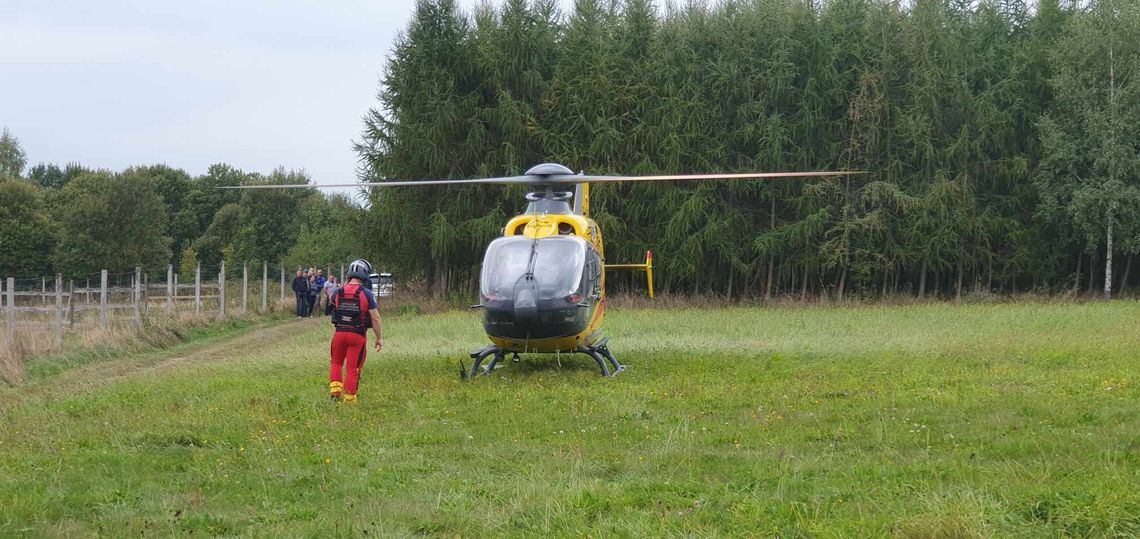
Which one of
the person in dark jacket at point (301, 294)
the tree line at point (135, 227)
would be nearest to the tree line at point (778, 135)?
the person in dark jacket at point (301, 294)

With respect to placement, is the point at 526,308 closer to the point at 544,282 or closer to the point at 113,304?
the point at 544,282

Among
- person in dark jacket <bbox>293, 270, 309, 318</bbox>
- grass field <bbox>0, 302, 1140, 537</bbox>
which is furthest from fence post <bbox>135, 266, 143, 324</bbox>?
person in dark jacket <bbox>293, 270, 309, 318</bbox>

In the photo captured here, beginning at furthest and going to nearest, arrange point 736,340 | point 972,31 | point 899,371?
point 972,31, point 736,340, point 899,371

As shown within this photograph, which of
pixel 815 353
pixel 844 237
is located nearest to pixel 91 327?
pixel 815 353

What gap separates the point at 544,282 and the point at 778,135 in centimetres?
2363

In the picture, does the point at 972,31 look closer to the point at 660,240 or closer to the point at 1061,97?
the point at 1061,97

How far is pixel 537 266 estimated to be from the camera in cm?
1540

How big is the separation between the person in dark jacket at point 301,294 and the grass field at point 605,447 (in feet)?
56.3

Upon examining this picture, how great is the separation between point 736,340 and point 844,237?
55.7 feet


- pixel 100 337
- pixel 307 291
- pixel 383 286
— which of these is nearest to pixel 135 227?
pixel 383 286

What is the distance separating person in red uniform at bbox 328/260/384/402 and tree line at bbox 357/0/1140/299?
2337 cm

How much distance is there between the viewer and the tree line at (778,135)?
3703 centimetres

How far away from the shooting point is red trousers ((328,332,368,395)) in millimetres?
12828

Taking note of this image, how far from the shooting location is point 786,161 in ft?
125
